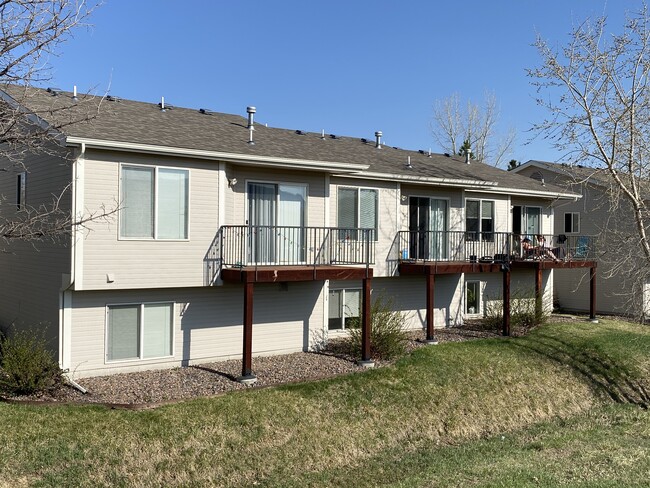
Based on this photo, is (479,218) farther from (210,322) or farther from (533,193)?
(210,322)

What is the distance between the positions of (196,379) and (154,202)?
12.5 feet

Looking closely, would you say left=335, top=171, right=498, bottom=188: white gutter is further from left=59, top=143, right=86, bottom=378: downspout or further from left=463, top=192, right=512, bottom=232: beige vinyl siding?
left=59, top=143, right=86, bottom=378: downspout

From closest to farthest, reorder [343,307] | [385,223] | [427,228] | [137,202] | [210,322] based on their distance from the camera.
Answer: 1. [137,202]
2. [210,322]
3. [343,307]
4. [385,223]
5. [427,228]

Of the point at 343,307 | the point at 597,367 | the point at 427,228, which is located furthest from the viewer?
the point at 427,228

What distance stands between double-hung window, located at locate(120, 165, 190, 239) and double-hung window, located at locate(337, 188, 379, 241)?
16.2 feet

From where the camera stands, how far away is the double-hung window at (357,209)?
640 inches

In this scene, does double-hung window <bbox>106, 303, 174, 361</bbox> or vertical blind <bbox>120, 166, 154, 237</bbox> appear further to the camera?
double-hung window <bbox>106, 303, 174, 361</bbox>

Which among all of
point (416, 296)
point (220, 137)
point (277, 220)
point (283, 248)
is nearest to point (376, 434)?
point (283, 248)

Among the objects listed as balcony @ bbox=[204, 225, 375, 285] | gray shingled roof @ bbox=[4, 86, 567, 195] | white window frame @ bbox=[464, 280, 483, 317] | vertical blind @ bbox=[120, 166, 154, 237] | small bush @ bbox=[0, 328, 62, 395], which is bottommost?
small bush @ bbox=[0, 328, 62, 395]

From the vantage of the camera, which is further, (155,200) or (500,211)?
(500,211)

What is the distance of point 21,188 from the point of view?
13.8 metres

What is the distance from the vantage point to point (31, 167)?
1321 cm

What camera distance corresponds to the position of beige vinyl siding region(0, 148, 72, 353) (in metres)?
11.9

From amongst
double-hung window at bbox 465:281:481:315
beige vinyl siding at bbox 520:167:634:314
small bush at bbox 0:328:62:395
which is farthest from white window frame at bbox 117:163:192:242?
beige vinyl siding at bbox 520:167:634:314
